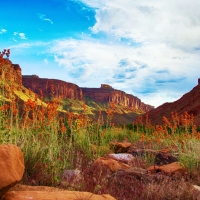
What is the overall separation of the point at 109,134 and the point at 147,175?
666 cm

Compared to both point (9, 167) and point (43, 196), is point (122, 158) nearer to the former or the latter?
point (43, 196)

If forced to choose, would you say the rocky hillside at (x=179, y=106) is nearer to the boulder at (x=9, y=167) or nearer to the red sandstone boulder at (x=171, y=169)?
the red sandstone boulder at (x=171, y=169)

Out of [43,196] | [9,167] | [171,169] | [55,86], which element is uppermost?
[55,86]

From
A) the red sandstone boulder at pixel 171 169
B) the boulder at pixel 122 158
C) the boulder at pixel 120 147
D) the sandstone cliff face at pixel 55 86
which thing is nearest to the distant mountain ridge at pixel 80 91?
the sandstone cliff face at pixel 55 86

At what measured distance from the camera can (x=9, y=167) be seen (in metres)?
3.22

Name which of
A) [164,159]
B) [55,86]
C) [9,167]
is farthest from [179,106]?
[55,86]

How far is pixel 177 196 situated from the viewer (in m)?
5.20

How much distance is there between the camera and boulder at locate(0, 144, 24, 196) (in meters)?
3.10

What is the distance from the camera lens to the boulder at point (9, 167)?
122 inches

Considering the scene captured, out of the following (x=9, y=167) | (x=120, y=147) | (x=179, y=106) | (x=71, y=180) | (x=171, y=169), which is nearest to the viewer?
(x=9, y=167)

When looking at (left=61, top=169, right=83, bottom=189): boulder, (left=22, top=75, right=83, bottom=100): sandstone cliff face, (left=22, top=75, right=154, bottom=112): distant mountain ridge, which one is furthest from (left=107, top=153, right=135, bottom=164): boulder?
(left=22, top=75, right=154, bottom=112): distant mountain ridge

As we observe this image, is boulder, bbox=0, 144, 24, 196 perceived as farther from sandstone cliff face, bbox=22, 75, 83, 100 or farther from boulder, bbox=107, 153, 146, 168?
sandstone cliff face, bbox=22, 75, 83, 100

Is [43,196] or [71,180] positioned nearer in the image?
[43,196]

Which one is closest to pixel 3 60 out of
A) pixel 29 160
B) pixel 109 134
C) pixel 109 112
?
pixel 29 160
